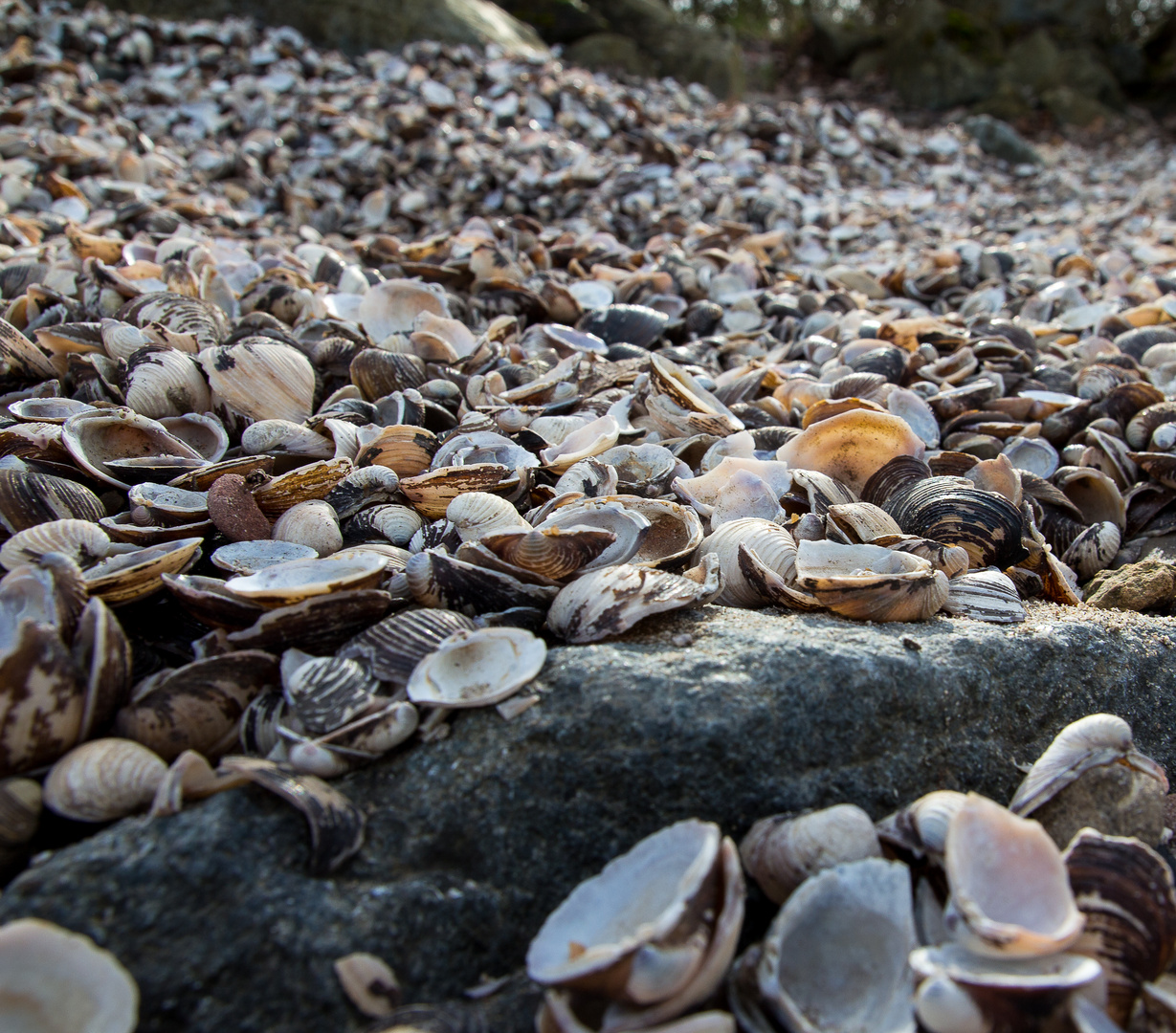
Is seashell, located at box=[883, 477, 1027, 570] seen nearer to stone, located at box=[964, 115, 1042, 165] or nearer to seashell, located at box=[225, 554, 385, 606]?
seashell, located at box=[225, 554, 385, 606]

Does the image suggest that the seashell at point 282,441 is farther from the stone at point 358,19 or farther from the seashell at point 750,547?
the stone at point 358,19

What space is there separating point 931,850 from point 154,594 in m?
1.67

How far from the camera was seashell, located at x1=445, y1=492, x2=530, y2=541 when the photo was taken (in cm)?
210

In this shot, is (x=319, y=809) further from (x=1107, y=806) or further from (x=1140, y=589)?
(x=1140, y=589)

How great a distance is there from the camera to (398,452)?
98.4 inches

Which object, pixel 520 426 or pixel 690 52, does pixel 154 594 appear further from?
pixel 690 52

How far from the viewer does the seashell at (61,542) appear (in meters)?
1.75

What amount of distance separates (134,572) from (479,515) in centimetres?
80

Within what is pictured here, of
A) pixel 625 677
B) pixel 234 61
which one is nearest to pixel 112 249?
pixel 625 677

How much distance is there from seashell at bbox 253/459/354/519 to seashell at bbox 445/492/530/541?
0.39 metres

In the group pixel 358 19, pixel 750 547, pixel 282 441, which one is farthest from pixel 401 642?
pixel 358 19

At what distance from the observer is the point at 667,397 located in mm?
2977

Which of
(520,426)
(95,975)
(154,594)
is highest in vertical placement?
(520,426)

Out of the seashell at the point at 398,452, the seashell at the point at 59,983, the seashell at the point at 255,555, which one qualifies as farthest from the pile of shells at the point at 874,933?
the seashell at the point at 398,452
